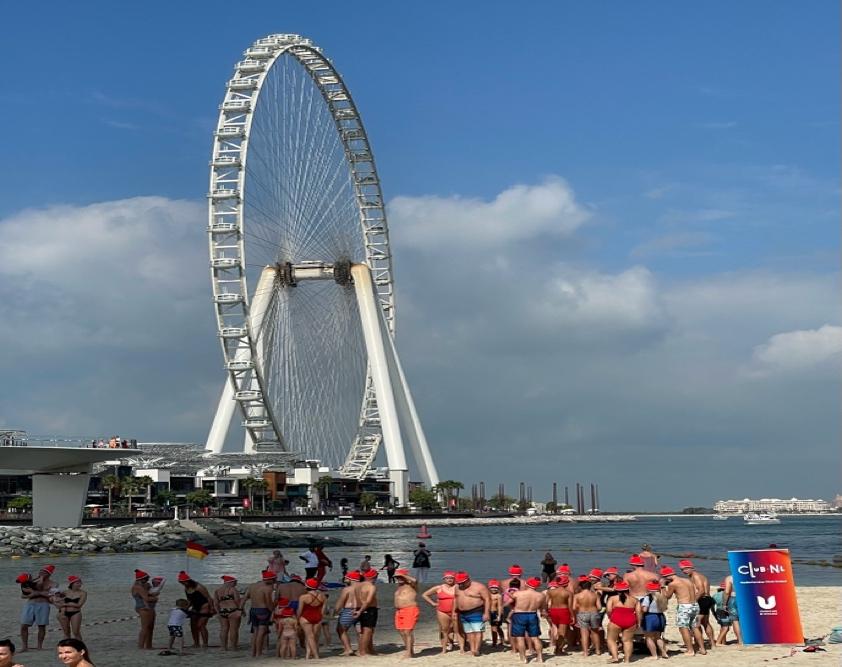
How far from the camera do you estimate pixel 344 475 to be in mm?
162750

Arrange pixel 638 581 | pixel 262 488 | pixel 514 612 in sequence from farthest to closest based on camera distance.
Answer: pixel 262 488, pixel 638 581, pixel 514 612

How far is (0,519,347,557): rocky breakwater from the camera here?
237ft

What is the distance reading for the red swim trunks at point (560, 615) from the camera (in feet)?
71.4

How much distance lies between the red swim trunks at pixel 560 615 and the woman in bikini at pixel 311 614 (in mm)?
4170

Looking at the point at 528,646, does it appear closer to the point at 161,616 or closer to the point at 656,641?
the point at 656,641

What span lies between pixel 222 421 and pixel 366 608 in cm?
11470

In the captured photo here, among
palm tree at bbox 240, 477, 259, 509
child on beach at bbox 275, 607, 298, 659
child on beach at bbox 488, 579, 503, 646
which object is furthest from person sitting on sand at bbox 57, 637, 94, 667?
palm tree at bbox 240, 477, 259, 509

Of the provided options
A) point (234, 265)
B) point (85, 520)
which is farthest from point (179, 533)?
point (85, 520)

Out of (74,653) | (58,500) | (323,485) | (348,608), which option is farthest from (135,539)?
(323,485)

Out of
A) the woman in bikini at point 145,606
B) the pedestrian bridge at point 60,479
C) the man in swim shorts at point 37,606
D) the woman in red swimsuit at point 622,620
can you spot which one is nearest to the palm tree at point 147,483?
the pedestrian bridge at point 60,479

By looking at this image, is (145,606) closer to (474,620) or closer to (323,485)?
(474,620)

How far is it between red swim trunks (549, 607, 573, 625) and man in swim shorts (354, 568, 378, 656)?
3.23 m

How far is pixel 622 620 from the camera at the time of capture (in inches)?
813

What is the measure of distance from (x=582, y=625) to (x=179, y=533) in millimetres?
63353
